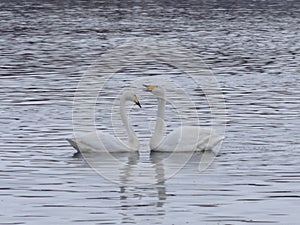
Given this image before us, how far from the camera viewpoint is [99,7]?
88.7 meters

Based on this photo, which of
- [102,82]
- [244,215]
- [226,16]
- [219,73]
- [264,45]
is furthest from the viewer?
[226,16]

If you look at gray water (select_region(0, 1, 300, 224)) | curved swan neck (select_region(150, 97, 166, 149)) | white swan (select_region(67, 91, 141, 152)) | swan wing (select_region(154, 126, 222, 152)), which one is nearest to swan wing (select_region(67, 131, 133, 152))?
white swan (select_region(67, 91, 141, 152))

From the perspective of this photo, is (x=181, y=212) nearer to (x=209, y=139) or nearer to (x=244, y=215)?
(x=244, y=215)

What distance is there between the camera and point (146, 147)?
23.3m

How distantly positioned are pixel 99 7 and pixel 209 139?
6706cm

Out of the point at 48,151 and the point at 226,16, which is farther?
the point at 226,16

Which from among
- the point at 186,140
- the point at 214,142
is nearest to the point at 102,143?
the point at 186,140

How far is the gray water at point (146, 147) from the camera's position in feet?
55.5

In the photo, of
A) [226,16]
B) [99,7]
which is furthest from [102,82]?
[99,7]

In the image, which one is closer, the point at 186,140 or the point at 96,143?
the point at 96,143

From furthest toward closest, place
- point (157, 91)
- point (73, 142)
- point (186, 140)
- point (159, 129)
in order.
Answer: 1. point (157, 91)
2. point (159, 129)
3. point (186, 140)
4. point (73, 142)

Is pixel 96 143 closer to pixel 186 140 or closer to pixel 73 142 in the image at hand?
pixel 73 142

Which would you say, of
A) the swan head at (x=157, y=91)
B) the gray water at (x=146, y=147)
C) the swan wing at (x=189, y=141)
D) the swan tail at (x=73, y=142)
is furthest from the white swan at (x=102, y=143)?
the swan head at (x=157, y=91)

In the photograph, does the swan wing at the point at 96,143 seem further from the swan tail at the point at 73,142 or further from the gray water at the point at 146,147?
the gray water at the point at 146,147
